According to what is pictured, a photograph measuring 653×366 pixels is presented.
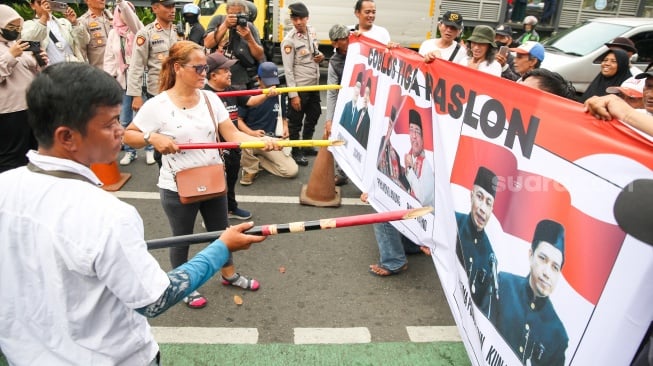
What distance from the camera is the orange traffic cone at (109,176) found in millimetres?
5180

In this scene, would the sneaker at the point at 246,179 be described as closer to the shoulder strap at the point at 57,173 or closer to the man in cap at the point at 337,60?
the man in cap at the point at 337,60

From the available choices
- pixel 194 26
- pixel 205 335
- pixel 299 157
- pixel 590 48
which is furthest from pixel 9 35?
pixel 590 48

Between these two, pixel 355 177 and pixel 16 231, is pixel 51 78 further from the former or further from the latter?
pixel 355 177

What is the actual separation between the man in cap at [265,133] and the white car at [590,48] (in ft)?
20.6

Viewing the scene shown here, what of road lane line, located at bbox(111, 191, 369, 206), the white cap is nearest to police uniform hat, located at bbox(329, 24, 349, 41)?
road lane line, located at bbox(111, 191, 369, 206)

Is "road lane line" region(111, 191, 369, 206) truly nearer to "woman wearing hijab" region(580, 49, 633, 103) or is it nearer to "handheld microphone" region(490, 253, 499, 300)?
"woman wearing hijab" region(580, 49, 633, 103)

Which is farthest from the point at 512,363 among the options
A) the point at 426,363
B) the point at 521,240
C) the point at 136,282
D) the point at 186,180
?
the point at 186,180

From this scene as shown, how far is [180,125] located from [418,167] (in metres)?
1.56

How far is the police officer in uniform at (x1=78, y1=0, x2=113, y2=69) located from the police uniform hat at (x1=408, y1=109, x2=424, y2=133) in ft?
15.6

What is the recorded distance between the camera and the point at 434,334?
3.13 m

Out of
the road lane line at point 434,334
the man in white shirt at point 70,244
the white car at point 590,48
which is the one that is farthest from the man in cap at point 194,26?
the white car at point 590,48

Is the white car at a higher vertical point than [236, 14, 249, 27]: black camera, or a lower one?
lower

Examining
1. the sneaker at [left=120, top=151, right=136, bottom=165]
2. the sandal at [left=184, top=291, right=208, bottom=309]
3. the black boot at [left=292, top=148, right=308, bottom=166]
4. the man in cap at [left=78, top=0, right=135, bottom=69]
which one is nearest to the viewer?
the sandal at [left=184, top=291, right=208, bottom=309]

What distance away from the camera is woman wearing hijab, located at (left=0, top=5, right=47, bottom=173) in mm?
3949
